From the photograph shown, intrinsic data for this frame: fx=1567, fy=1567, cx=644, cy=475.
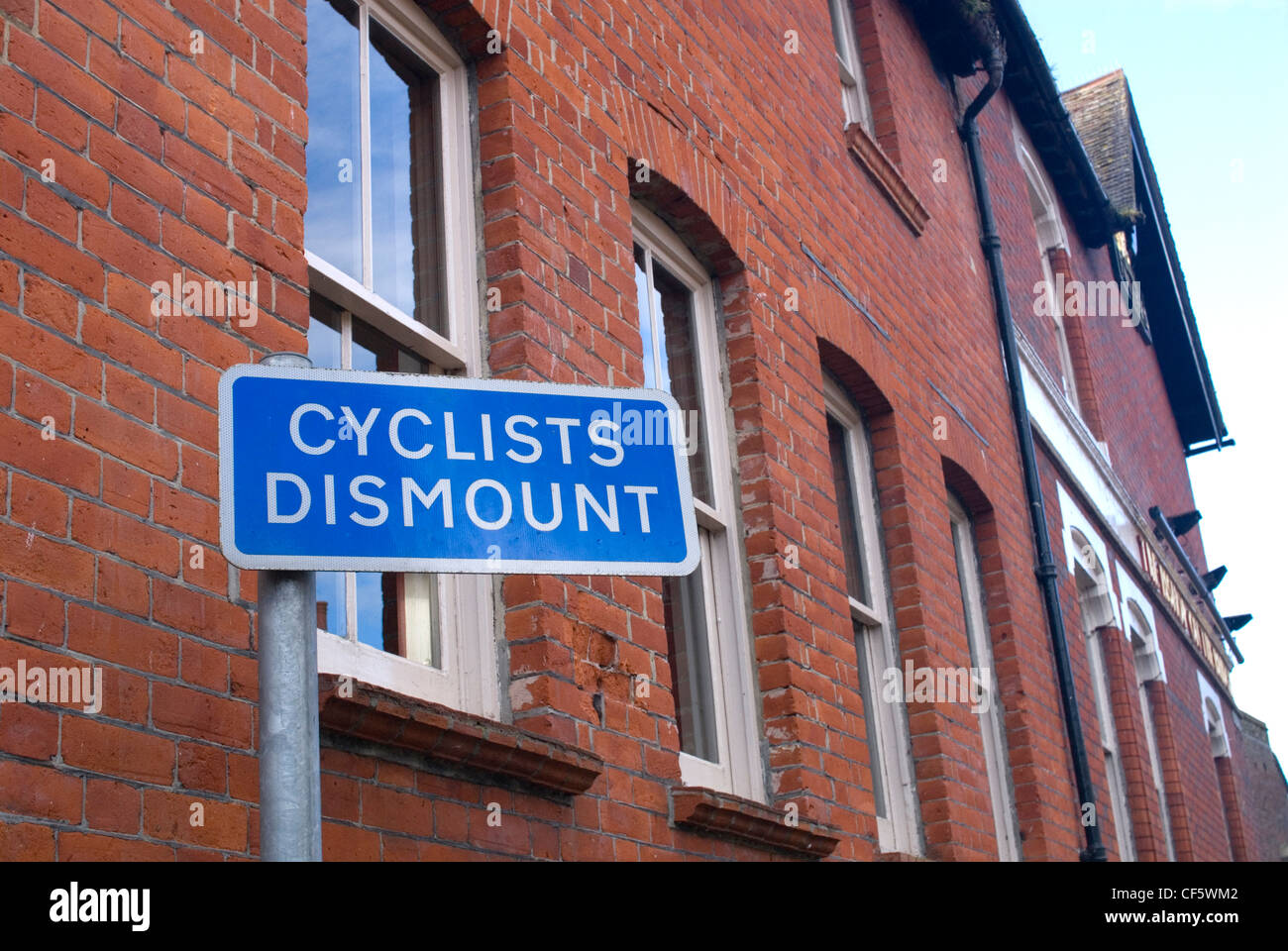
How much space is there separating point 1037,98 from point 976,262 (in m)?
3.23

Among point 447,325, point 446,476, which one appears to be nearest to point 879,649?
point 447,325

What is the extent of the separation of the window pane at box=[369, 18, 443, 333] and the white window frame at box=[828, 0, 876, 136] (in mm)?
4569

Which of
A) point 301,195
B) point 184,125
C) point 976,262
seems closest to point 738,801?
point 301,195

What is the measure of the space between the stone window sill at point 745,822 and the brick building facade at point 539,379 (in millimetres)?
19

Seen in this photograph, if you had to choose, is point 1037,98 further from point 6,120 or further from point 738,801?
point 6,120

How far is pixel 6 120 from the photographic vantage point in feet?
9.89

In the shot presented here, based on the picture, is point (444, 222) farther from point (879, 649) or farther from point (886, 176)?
point (886, 176)

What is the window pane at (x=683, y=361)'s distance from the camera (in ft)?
19.2

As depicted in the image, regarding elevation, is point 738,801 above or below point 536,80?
below

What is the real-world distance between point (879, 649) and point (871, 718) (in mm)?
341

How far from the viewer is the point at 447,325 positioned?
461 centimetres

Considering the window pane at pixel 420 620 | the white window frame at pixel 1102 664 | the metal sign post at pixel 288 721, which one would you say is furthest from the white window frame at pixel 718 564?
the white window frame at pixel 1102 664

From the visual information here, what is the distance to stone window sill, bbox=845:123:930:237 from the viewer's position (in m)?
7.97

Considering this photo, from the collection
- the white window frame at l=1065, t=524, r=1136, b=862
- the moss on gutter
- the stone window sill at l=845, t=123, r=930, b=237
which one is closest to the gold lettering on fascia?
the white window frame at l=1065, t=524, r=1136, b=862
